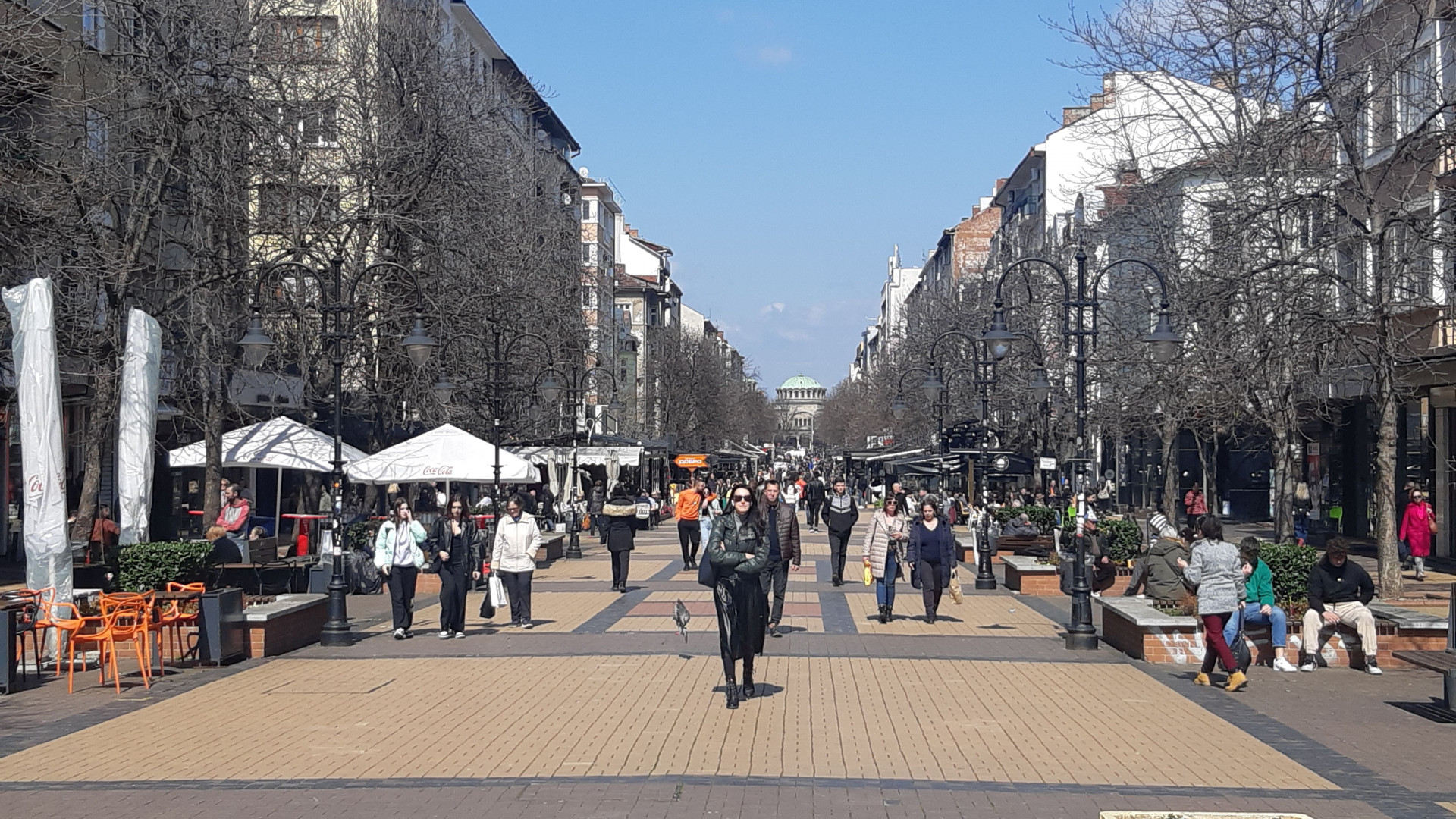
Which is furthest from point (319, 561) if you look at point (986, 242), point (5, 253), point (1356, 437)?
point (986, 242)

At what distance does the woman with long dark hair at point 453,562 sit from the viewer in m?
16.3

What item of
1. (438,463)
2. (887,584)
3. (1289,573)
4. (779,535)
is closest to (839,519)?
(887,584)

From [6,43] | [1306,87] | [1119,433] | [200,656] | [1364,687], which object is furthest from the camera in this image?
[1119,433]

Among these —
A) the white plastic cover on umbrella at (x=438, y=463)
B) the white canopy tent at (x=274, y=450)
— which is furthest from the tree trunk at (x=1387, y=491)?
the white canopy tent at (x=274, y=450)

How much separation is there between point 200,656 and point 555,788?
22.2 ft

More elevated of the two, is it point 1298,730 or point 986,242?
point 986,242

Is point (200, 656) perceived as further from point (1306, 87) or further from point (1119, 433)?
point (1119, 433)

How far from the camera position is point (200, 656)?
14.0m

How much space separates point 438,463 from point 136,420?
8.66 m

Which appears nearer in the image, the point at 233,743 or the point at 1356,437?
the point at 233,743

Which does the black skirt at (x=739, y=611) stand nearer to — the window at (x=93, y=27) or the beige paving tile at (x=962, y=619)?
the beige paving tile at (x=962, y=619)

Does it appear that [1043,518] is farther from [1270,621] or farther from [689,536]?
[1270,621]

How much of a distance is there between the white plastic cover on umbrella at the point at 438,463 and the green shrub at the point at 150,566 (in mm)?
9780

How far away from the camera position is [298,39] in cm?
2608
